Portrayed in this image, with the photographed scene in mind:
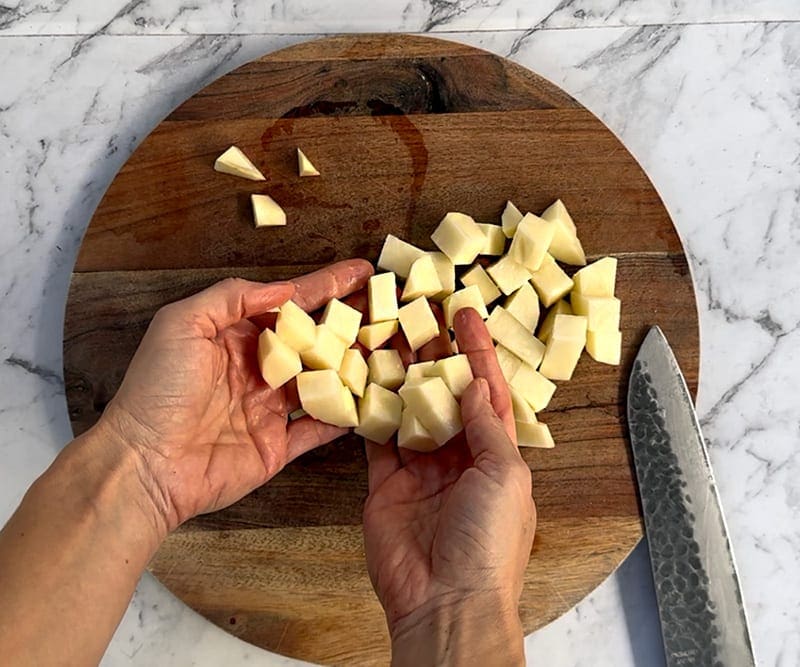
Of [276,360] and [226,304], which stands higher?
[226,304]

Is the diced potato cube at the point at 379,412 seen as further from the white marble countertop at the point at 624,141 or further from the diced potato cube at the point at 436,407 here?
the white marble countertop at the point at 624,141

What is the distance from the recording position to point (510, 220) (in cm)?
202

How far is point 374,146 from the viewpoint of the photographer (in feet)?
6.72

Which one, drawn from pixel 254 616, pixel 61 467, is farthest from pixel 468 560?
pixel 61 467

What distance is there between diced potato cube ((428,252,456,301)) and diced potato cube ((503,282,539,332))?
16 centimetres

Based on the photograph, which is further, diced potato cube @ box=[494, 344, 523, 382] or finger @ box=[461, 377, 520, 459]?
diced potato cube @ box=[494, 344, 523, 382]

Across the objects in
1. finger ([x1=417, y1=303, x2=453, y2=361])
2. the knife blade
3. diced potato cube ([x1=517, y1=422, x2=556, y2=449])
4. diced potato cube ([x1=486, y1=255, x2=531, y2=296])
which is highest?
diced potato cube ([x1=486, y1=255, x2=531, y2=296])

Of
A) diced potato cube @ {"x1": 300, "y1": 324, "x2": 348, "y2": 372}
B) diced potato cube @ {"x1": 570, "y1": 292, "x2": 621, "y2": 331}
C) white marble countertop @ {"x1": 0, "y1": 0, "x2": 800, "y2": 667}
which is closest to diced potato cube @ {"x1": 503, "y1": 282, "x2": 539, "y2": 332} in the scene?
diced potato cube @ {"x1": 570, "y1": 292, "x2": 621, "y2": 331}

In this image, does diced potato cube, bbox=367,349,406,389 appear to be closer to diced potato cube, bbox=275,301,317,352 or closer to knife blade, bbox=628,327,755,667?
diced potato cube, bbox=275,301,317,352

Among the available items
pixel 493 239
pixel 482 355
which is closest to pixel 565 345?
pixel 482 355

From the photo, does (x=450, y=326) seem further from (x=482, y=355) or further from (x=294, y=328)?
(x=294, y=328)

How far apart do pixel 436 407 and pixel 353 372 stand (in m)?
0.24

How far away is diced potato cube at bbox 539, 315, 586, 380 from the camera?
194 cm

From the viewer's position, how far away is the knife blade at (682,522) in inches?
76.2
